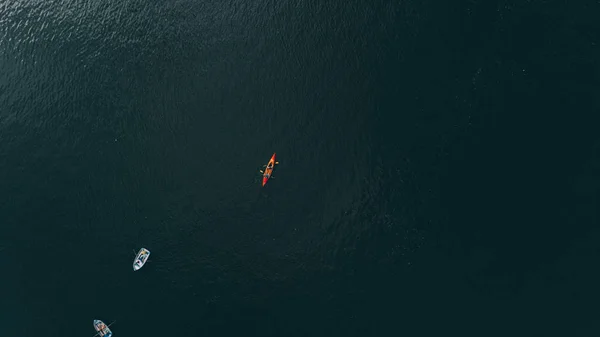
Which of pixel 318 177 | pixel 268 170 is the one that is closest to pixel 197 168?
pixel 268 170

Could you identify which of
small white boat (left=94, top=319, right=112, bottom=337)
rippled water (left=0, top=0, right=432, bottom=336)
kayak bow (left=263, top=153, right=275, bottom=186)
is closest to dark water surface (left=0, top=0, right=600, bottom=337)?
rippled water (left=0, top=0, right=432, bottom=336)

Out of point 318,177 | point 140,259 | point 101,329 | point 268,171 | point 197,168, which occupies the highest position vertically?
point 318,177

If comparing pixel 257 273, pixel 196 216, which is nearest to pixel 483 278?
pixel 257 273

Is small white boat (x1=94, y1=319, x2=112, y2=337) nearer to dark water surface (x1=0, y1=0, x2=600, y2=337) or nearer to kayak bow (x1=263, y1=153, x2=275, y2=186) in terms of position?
dark water surface (x1=0, y1=0, x2=600, y2=337)

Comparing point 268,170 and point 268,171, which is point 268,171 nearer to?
point 268,171

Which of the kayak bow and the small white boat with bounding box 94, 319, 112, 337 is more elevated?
the kayak bow

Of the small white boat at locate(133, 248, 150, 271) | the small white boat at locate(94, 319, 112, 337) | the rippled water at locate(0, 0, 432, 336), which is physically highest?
the rippled water at locate(0, 0, 432, 336)

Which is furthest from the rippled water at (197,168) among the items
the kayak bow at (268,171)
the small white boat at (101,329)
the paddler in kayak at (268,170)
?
the paddler in kayak at (268,170)

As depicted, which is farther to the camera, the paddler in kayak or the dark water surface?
the paddler in kayak

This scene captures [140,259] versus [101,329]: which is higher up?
[140,259]
